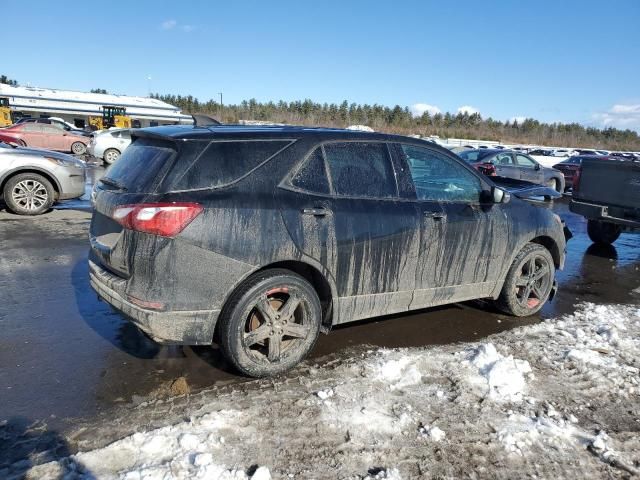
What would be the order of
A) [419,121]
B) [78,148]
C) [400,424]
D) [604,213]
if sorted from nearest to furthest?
1. [400,424]
2. [604,213]
3. [78,148]
4. [419,121]

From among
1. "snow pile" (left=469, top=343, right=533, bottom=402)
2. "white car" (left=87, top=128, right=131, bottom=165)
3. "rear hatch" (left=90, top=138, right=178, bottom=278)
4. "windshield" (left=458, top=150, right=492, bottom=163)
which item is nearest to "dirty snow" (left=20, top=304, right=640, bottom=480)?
"snow pile" (left=469, top=343, right=533, bottom=402)

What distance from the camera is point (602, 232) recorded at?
32.2 feet

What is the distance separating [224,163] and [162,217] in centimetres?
59

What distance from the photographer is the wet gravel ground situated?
11.2 feet

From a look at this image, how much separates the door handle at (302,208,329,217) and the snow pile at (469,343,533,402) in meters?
1.73

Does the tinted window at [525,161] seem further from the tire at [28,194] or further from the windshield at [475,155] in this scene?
the tire at [28,194]

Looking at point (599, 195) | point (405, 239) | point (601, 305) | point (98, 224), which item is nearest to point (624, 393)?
point (405, 239)

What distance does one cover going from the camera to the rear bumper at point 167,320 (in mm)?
3340

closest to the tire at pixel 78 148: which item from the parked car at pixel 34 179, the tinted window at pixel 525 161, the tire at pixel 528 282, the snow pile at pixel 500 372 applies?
the parked car at pixel 34 179

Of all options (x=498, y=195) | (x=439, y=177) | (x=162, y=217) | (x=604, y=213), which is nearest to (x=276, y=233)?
(x=162, y=217)

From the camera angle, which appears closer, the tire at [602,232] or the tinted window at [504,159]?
the tire at [602,232]

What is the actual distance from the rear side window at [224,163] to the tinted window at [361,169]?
0.51 m

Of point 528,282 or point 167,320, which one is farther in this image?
point 528,282

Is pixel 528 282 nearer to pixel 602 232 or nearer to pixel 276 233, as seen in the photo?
pixel 276 233
